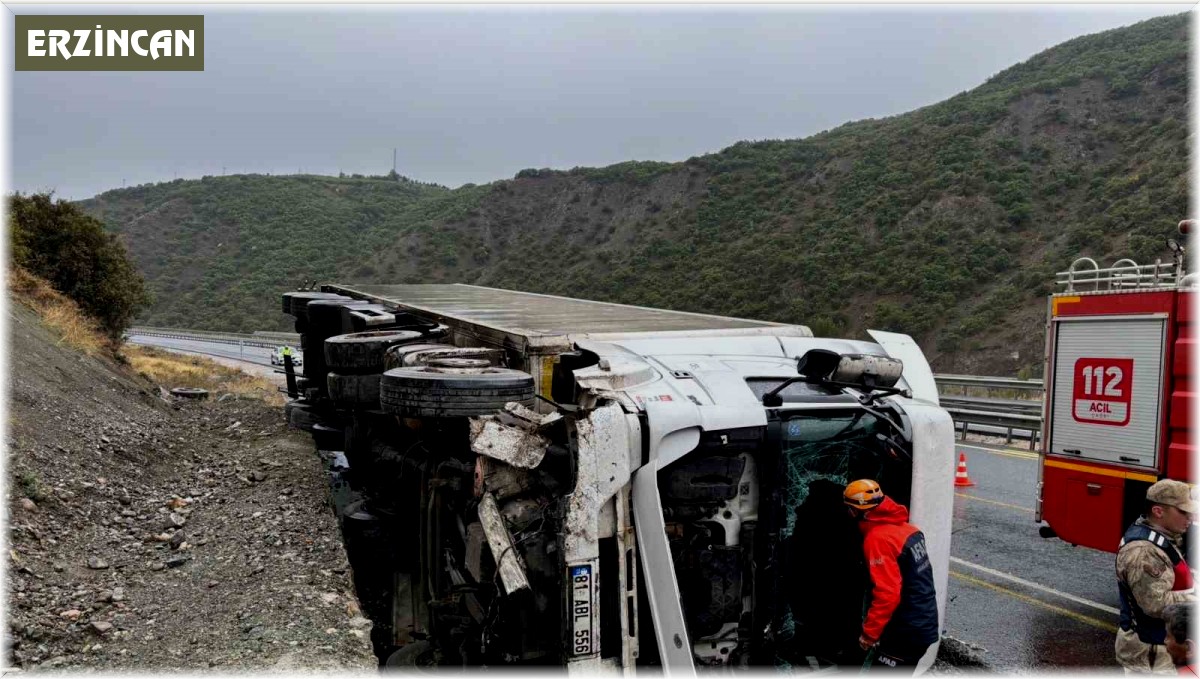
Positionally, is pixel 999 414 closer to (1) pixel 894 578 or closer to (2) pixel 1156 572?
(2) pixel 1156 572

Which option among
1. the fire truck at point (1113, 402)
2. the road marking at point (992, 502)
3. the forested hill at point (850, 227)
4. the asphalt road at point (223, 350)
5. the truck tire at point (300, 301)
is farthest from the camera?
the asphalt road at point (223, 350)

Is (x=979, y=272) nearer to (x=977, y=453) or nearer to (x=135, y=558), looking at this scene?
(x=977, y=453)

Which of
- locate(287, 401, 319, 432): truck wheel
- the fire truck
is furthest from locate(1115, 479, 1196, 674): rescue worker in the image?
locate(287, 401, 319, 432): truck wheel

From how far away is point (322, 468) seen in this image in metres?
7.43

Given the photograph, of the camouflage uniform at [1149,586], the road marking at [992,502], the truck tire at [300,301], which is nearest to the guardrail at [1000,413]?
the road marking at [992,502]

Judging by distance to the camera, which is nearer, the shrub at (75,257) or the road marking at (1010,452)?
the road marking at (1010,452)

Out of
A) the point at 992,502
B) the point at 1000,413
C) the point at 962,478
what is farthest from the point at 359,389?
the point at 1000,413

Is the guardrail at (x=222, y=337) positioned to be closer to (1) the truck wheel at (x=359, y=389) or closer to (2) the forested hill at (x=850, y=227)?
(2) the forested hill at (x=850, y=227)

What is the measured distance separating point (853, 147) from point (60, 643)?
4391 cm

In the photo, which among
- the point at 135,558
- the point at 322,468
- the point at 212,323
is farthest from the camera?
the point at 212,323

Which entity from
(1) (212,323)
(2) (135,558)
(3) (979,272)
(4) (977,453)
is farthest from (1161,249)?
(1) (212,323)

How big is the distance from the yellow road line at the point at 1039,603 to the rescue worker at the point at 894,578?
101 inches

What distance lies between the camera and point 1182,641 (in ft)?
10.9

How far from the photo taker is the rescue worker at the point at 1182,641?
10.9 feet
